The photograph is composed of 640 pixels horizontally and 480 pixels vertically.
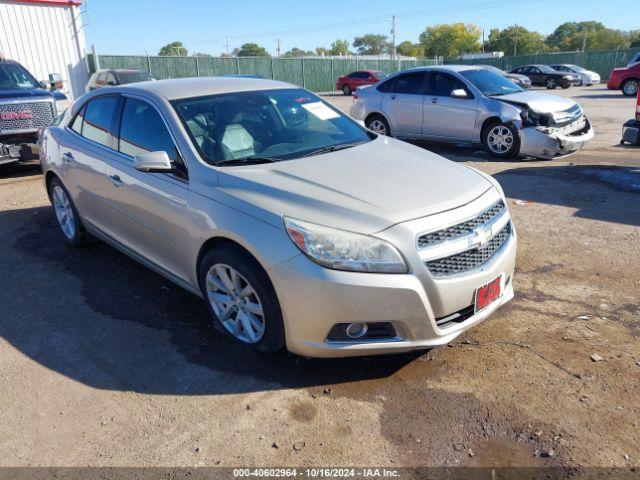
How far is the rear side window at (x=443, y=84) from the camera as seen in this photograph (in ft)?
31.8

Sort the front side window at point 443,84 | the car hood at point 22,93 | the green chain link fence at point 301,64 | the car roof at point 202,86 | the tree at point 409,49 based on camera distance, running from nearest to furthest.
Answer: the car roof at point 202,86 → the car hood at point 22,93 → the front side window at point 443,84 → the green chain link fence at point 301,64 → the tree at point 409,49

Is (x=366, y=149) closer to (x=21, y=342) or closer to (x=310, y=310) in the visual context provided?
(x=310, y=310)

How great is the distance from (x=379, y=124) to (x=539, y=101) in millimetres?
3210

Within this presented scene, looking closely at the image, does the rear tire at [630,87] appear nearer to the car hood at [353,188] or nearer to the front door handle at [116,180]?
the car hood at [353,188]

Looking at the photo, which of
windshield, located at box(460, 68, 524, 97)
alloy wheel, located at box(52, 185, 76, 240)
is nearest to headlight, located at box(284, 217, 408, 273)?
alloy wheel, located at box(52, 185, 76, 240)

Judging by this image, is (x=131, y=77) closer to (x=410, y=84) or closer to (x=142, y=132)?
(x=410, y=84)

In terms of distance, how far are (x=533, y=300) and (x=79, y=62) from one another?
67.5 feet

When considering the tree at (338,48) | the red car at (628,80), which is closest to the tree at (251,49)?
the tree at (338,48)

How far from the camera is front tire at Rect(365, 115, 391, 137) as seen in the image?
10.9 m

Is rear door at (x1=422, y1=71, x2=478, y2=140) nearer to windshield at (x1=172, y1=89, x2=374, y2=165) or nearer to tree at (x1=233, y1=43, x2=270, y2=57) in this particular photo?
windshield at (x1=172, y1=89, x2=374, y2=165)

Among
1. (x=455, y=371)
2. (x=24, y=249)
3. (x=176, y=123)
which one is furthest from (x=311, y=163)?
(x=24, y=249)

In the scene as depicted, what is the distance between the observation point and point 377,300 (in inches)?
111

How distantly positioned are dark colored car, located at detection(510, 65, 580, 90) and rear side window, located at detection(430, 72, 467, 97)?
25378 millimetres

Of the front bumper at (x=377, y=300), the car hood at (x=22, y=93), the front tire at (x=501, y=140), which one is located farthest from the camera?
the front tire at (x=501, y=140)
